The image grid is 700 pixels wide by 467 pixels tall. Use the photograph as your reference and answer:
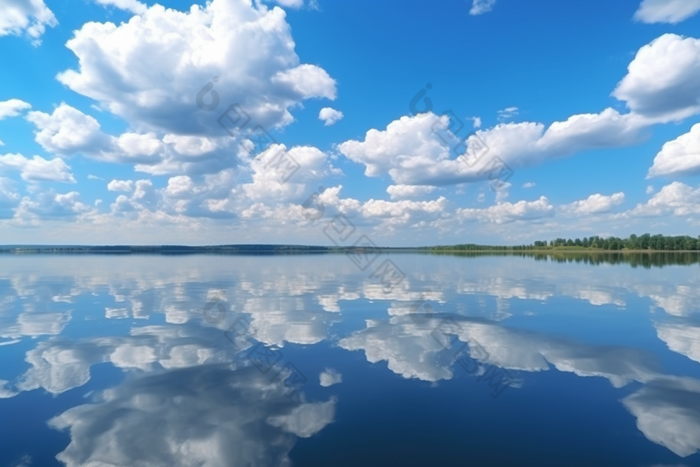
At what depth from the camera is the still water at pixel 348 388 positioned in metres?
7.72

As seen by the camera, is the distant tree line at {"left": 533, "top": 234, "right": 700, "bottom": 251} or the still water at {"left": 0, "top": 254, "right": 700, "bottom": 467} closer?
the still water at {"left": 0, "top": 254, "right": 700, "bottom": 467}

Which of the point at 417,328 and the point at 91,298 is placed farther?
the point at 91,298

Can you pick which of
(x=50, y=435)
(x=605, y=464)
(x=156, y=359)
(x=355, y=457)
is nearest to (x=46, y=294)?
(x=156, y=359)

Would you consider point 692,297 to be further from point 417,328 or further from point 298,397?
point 298,397

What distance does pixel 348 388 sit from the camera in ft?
35.1

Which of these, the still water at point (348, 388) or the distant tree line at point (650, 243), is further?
the distant tree line at point (650, 243)

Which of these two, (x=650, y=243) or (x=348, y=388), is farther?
(x=650, y=243)

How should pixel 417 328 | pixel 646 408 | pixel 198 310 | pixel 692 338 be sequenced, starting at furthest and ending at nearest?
pixel 198 310
pixel 417 328
pixel 692 338
pixel 646 408

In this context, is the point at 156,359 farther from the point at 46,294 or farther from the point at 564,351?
the point at 46,294

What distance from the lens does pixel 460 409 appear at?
9531mm

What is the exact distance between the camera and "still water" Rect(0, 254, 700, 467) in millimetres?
7723

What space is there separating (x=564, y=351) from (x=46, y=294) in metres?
31.6

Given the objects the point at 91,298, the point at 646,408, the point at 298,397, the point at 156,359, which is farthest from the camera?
the point at 91,298

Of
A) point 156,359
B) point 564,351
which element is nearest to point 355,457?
point 156,359
